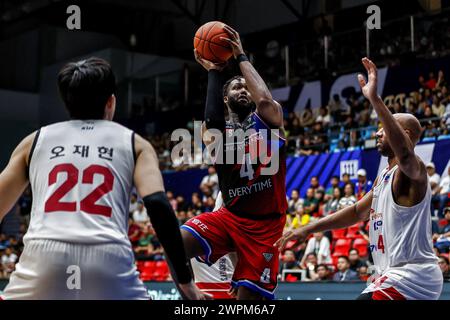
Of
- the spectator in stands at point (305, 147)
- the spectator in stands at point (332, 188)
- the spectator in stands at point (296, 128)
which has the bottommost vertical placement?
the spectator in stands at point (332, 188)

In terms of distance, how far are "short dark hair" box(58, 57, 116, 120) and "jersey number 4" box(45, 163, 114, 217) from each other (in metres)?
0.29

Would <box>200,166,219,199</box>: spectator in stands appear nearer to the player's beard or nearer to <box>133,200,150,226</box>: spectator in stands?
<box>133,200,150,226</box>: spectator in stands

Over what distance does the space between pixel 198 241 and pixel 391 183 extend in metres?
1.46

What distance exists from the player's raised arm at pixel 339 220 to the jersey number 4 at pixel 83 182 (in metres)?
2.27

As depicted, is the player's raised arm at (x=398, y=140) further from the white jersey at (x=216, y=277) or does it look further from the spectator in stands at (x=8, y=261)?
the spectator in stands at (x=8, y=261)

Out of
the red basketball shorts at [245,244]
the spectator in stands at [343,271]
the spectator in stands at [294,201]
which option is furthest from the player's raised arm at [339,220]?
the spectator in stands at [294,201]

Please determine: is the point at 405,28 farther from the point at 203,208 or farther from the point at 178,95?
the point at 178,95

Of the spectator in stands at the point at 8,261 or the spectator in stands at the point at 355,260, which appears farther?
the spectator in stands at the point at 8,261

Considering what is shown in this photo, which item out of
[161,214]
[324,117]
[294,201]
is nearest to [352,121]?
[324,117]

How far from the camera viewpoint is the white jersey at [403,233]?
457 cm

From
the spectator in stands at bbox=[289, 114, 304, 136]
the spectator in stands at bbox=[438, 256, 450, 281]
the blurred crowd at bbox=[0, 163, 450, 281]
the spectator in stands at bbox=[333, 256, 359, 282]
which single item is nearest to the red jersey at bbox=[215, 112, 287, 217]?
the blurred crowd at bbox=[0, 163, 450, 281]

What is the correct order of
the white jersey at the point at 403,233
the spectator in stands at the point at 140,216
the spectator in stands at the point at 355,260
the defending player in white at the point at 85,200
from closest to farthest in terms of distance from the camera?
the defending player in white at the point at 85,200, the white jersey at the point at 403,233, the spectator in stands at the point at 355,260, the spectator in stands at the point at 140,216
